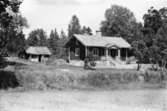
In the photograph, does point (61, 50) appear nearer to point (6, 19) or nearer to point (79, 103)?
point (6, 19)

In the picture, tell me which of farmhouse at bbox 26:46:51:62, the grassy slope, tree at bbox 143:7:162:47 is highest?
tree at bbox 143:7:162:47

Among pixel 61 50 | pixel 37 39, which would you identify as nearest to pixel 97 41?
pixel 61 50

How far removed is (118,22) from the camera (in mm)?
93812

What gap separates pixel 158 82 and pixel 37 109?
25.3 metres

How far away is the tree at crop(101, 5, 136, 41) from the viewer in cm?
9071

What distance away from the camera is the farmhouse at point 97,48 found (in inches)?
2177

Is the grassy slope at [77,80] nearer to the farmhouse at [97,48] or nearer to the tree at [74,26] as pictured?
the farmhouse at [97,48]

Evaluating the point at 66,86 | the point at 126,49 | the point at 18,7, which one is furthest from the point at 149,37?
the point at 18,7

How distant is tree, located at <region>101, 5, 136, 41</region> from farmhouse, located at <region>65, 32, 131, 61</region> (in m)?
29.7

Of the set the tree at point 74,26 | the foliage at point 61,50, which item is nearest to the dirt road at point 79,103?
the foliage at point 61,50

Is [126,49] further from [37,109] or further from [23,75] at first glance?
[37,109]

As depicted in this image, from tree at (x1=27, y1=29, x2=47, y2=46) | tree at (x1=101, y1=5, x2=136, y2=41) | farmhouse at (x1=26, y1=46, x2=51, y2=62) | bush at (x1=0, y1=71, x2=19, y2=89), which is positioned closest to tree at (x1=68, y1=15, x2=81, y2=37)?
tree at (x1=27, y1=29, x2=47, y2=46)

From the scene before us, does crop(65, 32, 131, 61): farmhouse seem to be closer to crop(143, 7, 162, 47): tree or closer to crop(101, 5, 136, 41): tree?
crop(143, 7, 162, 47): tree

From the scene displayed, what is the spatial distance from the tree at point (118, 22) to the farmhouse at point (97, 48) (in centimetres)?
2968
